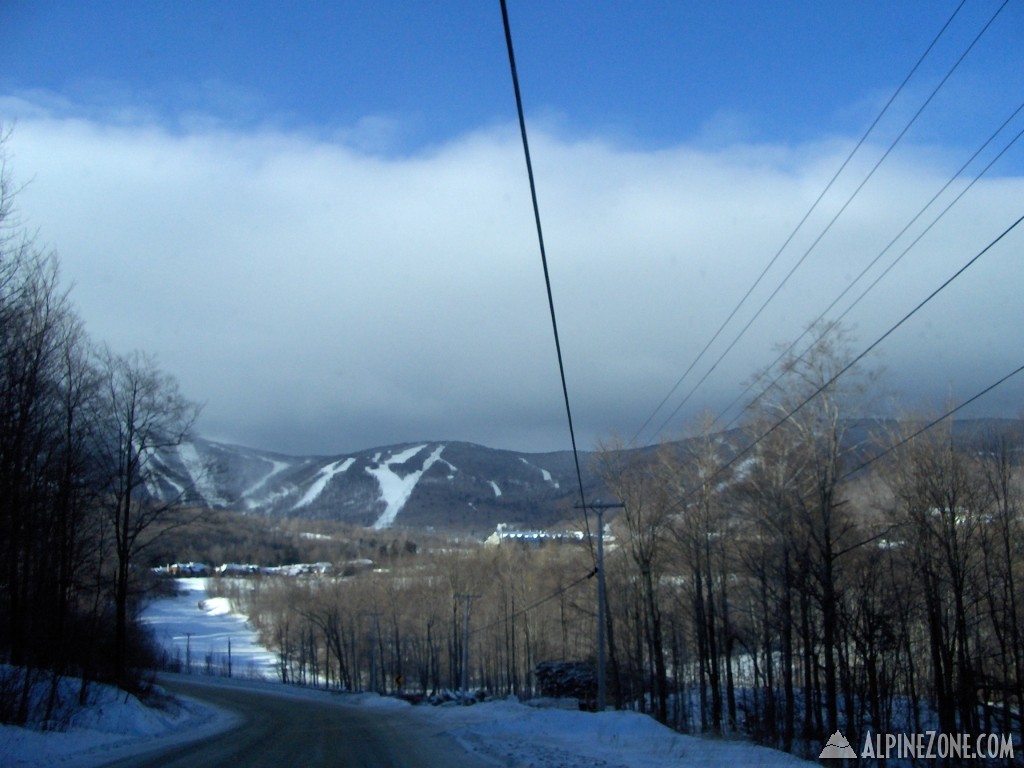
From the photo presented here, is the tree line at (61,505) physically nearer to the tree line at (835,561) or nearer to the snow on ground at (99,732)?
the snow on ground at (99,732)

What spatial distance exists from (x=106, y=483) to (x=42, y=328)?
8763 millimetres

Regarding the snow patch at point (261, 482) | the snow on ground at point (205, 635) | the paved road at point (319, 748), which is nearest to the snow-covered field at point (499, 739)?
the paved road at point (319, 748)

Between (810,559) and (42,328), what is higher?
(42,328)

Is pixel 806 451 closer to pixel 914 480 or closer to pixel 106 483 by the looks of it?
pixel 914 480

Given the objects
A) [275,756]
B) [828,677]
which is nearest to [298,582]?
[828,677]

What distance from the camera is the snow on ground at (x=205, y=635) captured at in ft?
376

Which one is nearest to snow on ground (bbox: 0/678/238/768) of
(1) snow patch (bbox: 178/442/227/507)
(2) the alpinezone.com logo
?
(1) snow patch (bbox: 178/442/227/507)

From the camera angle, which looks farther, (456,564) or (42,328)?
(456,564)

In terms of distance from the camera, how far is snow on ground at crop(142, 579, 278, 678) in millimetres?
114750

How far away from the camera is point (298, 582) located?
115 meters

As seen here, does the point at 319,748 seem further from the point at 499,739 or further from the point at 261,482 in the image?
the point at 261,482

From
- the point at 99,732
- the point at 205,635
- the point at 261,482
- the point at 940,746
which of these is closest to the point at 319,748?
the point at 99,732

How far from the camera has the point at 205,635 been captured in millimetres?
139875

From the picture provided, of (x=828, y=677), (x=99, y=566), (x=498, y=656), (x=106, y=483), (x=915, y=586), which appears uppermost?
(x=106, y=483)
